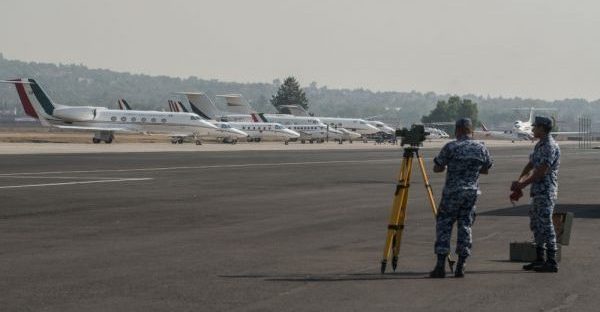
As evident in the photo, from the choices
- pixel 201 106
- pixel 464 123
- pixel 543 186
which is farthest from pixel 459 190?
pixel 201 106

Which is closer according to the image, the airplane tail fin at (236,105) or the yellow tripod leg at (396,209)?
the yellow tripod leg at (396,209)

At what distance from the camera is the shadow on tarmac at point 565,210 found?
2583 centimetres

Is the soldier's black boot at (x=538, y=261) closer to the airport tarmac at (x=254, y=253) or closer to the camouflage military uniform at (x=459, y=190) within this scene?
the airport tarmac at (x=254, y=253)

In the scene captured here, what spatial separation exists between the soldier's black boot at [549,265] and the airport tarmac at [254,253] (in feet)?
0.71

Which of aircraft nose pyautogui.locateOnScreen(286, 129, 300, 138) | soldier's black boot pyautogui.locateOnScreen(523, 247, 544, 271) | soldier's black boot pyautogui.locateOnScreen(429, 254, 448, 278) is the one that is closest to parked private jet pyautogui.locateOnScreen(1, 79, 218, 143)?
aircraft nose pyautogui.locateOnScreen(286, 129, 300, 138)

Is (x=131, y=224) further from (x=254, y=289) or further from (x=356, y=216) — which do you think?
(x=254, y=289)

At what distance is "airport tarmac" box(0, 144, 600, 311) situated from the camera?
1248cm

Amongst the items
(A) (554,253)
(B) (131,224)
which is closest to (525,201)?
(B) (131,224)

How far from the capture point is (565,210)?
27.5 m

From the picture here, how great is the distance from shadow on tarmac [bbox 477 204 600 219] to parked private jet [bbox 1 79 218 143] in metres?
80.8

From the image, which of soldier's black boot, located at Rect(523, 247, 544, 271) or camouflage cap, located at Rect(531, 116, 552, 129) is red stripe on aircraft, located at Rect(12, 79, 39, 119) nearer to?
camouflage cap, located at Rect(531, 116, 552, 129)

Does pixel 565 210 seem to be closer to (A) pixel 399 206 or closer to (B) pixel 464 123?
(B) pixel 464 123

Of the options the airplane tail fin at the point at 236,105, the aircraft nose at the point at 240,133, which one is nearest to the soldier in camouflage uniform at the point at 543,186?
the aircraft nose at the point at 240,133

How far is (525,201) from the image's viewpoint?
31484 mm
